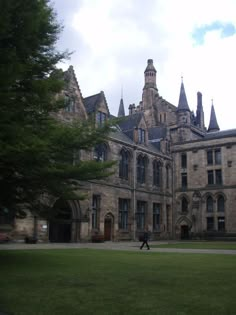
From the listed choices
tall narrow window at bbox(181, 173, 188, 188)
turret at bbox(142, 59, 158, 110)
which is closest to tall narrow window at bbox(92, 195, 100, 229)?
tall narrow window at bbox(181, 173, 188, 188)

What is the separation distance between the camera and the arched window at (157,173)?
4662 cm

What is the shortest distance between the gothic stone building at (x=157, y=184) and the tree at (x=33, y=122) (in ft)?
66.3

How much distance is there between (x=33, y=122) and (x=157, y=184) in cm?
3563

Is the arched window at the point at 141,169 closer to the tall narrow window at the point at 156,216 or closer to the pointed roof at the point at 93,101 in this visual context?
the tall narrow window at the point at 156,216

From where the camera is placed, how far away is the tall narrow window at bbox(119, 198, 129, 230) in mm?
40188

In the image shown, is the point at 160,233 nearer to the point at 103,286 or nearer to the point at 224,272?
the point at 224,272

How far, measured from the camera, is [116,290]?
27.7 feet

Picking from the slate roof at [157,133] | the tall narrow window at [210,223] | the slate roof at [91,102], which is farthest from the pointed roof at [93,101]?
the tall narrow window at [210,223]

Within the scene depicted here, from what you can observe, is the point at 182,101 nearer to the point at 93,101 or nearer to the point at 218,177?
the point at 218,177

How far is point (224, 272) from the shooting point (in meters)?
11.5

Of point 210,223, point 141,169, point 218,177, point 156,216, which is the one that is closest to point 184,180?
point 218,177

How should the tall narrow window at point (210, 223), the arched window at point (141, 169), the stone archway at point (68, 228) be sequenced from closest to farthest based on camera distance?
the stone archway at point (68, 228) → the arched window at point (141, 169) → the tall narrow window at point (210, 223)

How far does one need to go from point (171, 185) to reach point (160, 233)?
6912 mm

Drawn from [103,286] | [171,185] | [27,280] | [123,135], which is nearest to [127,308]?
[103,286]
